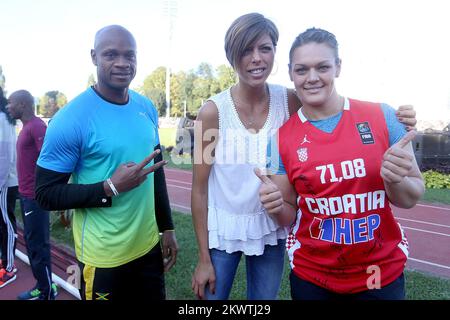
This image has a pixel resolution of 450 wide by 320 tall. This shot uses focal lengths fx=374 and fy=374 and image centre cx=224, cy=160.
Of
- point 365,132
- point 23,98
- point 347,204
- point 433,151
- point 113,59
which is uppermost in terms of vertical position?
point 113,59

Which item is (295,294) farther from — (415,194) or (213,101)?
(213,101)

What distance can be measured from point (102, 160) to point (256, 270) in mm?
1009

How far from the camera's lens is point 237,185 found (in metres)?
1.89

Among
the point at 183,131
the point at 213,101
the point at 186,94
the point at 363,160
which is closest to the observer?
the point at 363,160

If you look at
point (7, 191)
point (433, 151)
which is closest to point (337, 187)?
point (7, 191)

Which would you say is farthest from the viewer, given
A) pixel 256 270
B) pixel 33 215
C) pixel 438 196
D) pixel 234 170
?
pixel 438 196

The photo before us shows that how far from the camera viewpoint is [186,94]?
52344 millimetres

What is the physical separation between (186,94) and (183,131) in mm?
34960

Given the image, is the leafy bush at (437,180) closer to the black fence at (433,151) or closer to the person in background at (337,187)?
the black fence at (433,151)

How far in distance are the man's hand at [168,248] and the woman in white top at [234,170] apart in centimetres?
48

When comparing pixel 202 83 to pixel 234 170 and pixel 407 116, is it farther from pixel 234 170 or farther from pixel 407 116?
pixel 407 116

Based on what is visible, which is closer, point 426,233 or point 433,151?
point 426,233
